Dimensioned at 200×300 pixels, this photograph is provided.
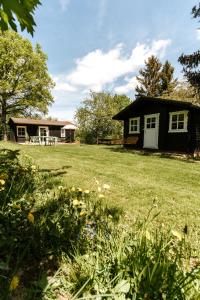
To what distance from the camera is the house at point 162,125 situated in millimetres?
14203

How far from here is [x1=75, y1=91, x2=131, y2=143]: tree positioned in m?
36.3

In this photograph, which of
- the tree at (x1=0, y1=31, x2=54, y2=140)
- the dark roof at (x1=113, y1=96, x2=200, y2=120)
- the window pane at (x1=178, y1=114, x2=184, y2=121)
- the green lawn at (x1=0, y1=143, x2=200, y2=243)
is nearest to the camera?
the green lawn at (x1=0, y1=143, x2=200, y2=243)

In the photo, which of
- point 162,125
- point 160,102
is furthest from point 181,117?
point 160,102

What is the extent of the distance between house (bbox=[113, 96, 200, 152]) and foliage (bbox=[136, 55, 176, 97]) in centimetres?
2686

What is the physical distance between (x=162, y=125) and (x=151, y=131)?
118 centimetres

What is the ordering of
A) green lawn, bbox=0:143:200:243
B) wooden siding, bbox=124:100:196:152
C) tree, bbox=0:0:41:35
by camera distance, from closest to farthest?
tree, bbox=0:0:41:35 < green lawn, bbox=0:143:200:243 < wooden siding, bbox=124:100:196:152

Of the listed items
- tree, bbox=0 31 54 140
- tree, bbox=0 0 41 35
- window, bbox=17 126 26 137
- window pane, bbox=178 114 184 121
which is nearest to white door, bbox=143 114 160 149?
window pane, bbox=178 114 184 121

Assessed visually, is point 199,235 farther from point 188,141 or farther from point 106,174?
point 188,141

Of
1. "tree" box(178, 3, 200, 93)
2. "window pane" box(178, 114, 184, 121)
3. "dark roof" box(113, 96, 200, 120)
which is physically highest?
"tree" box(178, 3, 200, 93)

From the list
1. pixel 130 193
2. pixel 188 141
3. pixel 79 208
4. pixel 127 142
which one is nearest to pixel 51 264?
pixel 79 208

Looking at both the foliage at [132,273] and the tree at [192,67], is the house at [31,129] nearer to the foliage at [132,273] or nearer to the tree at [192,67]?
the tree at [192,67]

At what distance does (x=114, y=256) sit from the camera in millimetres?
2068

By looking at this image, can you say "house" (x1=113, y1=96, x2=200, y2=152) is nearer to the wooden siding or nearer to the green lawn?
the wooden siding

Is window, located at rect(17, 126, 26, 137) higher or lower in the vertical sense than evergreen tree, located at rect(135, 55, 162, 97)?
lower
